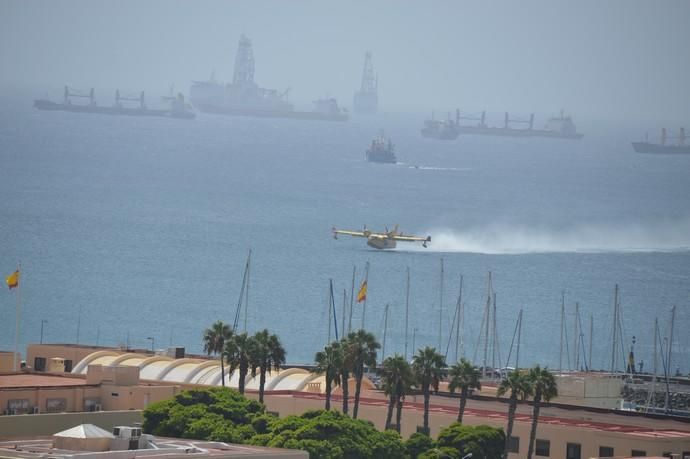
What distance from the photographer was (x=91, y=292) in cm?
14825

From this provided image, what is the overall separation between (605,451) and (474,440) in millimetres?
4556

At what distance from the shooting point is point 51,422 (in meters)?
57.9

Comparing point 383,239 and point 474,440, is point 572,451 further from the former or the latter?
point 383,239

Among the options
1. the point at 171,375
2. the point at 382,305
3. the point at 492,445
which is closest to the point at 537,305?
the point at 382,305

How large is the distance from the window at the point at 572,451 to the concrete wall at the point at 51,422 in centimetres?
1404

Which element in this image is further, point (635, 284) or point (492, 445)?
point (635, 284)

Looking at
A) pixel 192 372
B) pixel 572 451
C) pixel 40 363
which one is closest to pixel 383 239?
pixel 40 363

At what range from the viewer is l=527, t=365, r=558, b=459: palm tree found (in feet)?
221

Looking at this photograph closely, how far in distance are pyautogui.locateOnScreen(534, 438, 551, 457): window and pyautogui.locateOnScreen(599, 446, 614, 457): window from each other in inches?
74.8

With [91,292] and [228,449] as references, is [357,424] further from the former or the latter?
[91,292]

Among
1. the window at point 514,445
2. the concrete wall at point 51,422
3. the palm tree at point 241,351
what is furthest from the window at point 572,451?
the concrete wall at point 51,422

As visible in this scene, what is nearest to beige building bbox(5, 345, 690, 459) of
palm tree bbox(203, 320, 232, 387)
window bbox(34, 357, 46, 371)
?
window bbox(34, 357, 46, 371)

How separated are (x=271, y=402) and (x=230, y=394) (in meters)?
5.92

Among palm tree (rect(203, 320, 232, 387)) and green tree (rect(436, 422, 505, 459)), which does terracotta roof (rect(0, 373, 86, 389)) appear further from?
green tree (rect(436, 422, 505, 459))
